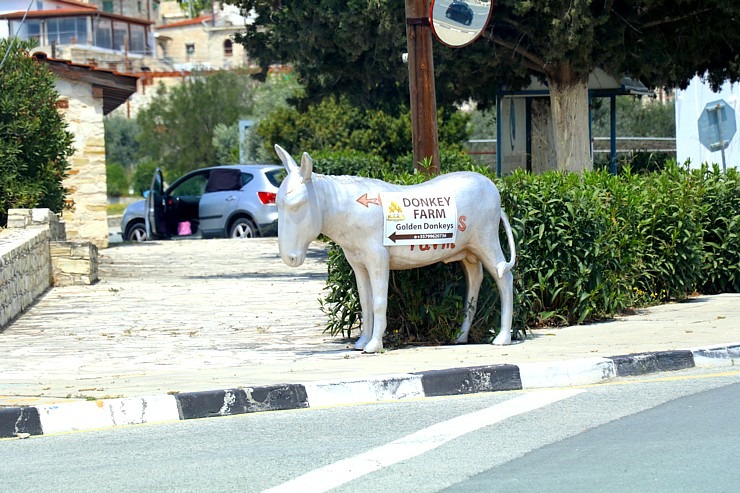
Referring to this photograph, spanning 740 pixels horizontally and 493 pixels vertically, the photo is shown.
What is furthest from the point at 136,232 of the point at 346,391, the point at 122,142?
the point at 122,142

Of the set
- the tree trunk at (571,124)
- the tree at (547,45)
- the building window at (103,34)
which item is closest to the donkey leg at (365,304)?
the tree at (547,45)

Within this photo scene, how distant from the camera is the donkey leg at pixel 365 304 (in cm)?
987

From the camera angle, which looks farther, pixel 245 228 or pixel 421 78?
pixel 245 228

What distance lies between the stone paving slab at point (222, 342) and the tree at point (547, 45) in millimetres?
3899

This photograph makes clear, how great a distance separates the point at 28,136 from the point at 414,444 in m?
11.7

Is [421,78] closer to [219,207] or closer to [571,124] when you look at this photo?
[571,124]

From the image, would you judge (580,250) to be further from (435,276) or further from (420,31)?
(420,31)

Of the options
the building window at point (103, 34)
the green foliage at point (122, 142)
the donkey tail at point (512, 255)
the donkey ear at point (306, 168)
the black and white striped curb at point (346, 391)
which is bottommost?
the black and white striped curb at point (346, 391)

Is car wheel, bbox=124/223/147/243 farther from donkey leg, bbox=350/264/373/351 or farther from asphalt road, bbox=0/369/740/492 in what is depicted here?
asphalt road, bbox=0/369/740/492

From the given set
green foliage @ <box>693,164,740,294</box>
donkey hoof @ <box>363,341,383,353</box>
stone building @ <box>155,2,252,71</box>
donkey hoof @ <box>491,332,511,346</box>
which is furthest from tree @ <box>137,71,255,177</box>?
donkey hoof @ <box>363,341,383,353</box>

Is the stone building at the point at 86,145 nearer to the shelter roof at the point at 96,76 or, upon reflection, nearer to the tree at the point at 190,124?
the shelter roof at the point at 96,76

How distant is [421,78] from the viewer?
12172mm

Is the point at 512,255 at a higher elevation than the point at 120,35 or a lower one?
lower

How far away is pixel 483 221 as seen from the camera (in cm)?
993
